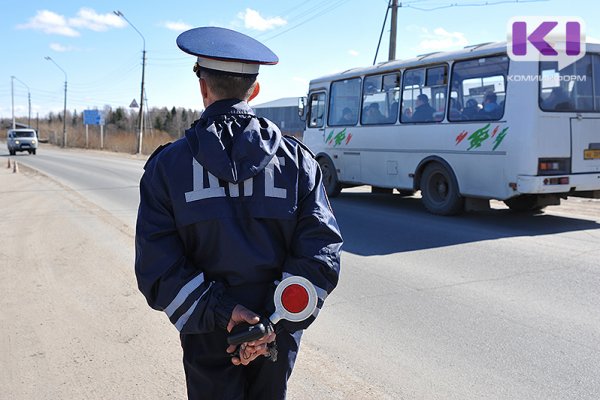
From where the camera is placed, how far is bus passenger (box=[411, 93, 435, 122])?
11453mm

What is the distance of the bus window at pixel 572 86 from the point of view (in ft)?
31.2

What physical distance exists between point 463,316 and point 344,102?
978cm

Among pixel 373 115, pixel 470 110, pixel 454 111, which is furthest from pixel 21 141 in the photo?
pixel 470 110

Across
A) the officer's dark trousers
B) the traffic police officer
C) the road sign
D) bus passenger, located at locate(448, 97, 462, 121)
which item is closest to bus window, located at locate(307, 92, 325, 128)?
bus passenger, located at locate(448, 97, 462, 121)

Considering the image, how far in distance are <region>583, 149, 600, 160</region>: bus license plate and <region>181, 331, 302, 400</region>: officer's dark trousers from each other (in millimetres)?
9093

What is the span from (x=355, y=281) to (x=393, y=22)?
17.7 meters

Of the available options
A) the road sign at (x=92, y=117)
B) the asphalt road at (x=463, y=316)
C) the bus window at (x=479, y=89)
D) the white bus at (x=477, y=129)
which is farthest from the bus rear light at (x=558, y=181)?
the road sign at (x=92, y=117)

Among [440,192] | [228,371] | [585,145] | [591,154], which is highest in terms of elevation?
[585,145]

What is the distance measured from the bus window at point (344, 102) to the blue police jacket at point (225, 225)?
11759 millimetres

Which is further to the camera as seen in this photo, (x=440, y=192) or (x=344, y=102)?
(x=344, y=102)

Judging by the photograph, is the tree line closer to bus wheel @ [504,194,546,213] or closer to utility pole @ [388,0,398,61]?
utility pole @ [388,0,398,61]

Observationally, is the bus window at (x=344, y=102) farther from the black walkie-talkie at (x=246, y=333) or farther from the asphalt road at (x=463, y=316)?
the black walkie-talkie at (x=246, y=333)

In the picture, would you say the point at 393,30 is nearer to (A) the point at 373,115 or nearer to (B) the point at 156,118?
(A) the point at 373,115

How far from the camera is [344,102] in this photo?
1417cm
